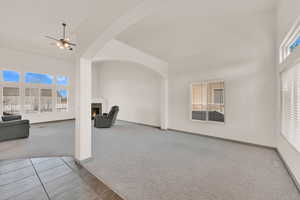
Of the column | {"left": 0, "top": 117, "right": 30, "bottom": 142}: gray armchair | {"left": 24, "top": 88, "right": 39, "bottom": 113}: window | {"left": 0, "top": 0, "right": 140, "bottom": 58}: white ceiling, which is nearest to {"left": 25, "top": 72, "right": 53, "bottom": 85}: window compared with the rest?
{"left": 24, "top": 88, "right": 39, "bottom": 113}: window

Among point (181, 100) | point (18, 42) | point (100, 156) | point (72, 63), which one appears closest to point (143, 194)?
point (100, 156)

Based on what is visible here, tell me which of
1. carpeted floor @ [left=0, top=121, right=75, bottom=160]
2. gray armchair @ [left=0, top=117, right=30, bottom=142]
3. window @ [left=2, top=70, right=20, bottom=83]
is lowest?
carpeted floor @ [left=0, top=121, right=75, bottom=160]

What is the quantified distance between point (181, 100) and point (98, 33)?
4.11 metres

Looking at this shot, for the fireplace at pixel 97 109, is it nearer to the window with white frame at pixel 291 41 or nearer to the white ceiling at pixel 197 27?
the white ceiling at pixel 197 27

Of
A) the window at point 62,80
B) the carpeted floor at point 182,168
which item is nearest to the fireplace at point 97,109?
the window at point 62,80

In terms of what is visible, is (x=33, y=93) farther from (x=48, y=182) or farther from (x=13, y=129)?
(x=48, y=182)

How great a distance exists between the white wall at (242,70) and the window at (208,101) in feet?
0.62

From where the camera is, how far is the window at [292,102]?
2.05m

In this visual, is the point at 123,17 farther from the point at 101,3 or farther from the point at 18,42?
Answer: the point at 18,42

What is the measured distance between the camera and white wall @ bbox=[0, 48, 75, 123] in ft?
20.4

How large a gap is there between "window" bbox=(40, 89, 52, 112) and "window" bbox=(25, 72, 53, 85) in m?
0.51

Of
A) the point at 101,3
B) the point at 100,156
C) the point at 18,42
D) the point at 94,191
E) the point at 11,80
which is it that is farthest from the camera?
the point at 11,80

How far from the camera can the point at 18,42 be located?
5395 millimetres

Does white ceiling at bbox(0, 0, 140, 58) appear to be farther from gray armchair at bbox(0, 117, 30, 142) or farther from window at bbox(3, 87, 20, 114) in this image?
gray armchair at bbox(0, 117, 30, 142)
